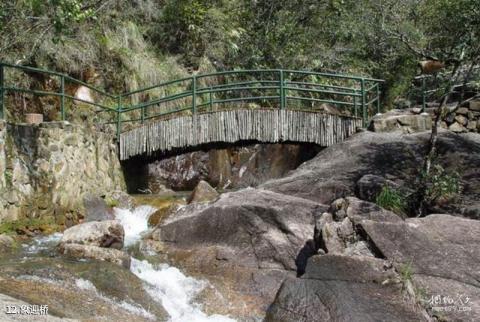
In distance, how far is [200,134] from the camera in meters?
14.3

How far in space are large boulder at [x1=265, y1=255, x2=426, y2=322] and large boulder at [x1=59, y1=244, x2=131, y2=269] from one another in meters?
2.46

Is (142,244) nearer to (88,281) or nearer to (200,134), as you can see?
(88,281)

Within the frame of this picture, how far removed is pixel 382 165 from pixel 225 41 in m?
10.8

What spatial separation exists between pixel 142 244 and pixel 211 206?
1.31 meters

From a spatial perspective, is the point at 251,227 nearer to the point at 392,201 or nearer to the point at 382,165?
the point at 392,201

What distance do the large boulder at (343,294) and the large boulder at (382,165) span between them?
3.53 metres

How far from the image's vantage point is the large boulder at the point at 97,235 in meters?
9.05

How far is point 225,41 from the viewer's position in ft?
67.9

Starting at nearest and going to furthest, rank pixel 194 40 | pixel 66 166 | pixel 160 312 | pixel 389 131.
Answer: pixel 160 312 < pixel 66 166 < pixel 389 131 < pixel 194 40

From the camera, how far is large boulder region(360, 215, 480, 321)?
6648mm

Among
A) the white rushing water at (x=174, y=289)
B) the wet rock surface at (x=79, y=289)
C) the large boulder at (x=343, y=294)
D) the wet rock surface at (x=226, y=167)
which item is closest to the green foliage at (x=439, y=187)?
the large boulder at (x=343, y=294)

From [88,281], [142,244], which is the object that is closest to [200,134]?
[142,244]

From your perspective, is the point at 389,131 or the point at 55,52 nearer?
the point at 389,131

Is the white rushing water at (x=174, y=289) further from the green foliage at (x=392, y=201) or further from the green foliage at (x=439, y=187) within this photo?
the green foliage at (x=439, y=187)
